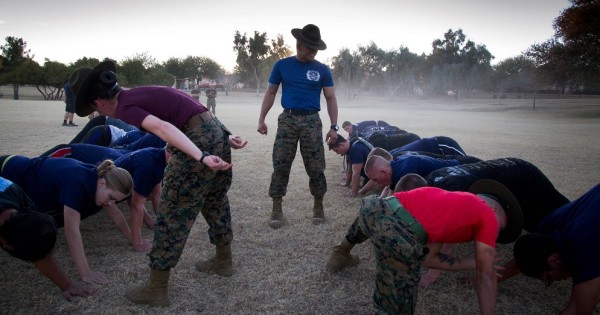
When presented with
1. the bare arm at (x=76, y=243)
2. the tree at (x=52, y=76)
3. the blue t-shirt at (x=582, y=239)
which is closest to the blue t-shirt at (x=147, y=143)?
the bare arm at (x=76, y=243)

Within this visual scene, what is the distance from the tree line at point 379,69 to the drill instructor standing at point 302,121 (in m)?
35.0

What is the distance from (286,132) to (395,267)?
2.43 m

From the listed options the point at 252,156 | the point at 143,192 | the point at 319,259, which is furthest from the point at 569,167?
the point at 143,192

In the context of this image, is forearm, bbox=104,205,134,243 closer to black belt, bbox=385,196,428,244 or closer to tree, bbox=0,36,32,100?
black belt, bbox=385,196,428,244

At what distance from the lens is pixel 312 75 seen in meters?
4.52

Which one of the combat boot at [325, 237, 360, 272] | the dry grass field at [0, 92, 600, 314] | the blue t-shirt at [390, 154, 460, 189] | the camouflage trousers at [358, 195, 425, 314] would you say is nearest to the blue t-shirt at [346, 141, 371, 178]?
the dry grass field at [0, 92, 600, 314]

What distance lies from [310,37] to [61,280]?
332 centimetres

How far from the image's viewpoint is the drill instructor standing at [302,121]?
14.5ft

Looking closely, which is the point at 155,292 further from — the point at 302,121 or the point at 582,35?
the point at 582,35

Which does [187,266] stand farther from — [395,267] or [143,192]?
[395,267]

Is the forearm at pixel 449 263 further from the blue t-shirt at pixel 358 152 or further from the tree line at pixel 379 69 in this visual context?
the tree line at pixel 379 69

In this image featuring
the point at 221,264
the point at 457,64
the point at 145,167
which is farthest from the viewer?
the point at 457,64

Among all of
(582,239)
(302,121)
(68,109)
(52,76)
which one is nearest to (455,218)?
(582,239)

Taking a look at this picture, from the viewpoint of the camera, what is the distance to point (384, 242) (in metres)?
2.34
